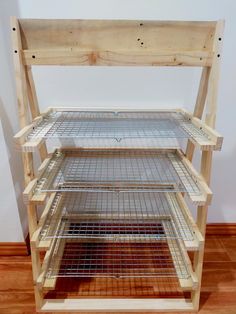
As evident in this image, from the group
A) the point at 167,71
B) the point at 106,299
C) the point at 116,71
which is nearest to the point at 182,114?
the point at 167,71

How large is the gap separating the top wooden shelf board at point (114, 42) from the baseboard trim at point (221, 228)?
1020mm

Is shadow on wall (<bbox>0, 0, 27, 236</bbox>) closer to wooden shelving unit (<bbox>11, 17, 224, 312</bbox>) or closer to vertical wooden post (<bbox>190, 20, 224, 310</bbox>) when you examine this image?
wooden shelving unit (<bbox>11, 17, 224, 312</bbox>)

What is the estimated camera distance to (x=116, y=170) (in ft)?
4.74

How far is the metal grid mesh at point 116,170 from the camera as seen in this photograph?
1.26 m

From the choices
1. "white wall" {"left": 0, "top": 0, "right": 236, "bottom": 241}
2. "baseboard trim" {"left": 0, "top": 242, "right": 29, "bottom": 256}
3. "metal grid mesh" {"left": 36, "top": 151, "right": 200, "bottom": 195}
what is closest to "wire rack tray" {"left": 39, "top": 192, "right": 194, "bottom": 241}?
"metal grid mesh" {"left": 36, "top": 151, "right": 200, "bottom": 195}

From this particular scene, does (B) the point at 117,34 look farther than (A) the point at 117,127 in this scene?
No

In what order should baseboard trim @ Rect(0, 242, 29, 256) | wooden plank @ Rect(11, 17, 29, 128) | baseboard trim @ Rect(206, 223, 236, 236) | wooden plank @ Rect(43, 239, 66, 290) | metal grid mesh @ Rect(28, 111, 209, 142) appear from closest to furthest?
wooden plank @ Rect(11, 17, 29, 128) < metal grid mesh @ Rect(28, 111, 209, 142) < wooden plank @ Rect(43, 239, 66, 290) < baseboard trim @ Rect(0, 242, 29, 256) < baseboard trim @ Rect(206, 223, 236, 236)

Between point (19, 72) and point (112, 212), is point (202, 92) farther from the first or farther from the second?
point (112, 212)

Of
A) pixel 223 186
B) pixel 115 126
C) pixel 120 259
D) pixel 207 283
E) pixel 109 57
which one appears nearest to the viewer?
pixel 109 57

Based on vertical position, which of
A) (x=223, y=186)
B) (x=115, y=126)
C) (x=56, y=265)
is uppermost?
(x=115, y=126)

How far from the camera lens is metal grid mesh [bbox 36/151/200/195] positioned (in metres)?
1.26

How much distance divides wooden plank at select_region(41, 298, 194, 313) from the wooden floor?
76 millimetres

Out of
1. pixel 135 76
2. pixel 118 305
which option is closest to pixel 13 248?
pixel 118 305

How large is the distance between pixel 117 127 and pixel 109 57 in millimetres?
305
